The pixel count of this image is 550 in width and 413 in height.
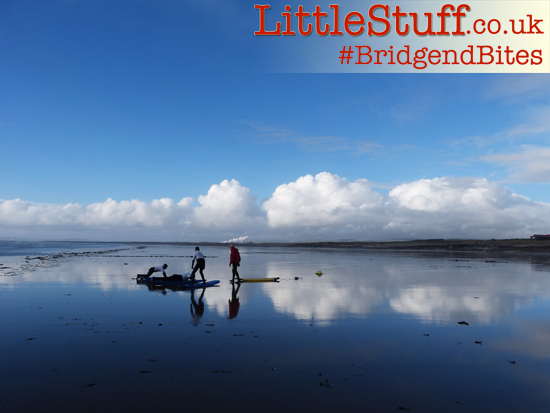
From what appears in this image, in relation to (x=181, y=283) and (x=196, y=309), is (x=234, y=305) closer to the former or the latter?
(x=196, y=309)

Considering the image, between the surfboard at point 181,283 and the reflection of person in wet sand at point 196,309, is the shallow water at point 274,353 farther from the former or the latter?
the surfboard at point 181,283

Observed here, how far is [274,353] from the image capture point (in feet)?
29.1

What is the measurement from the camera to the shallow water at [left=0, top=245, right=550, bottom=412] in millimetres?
6441

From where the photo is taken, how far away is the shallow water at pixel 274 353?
644 cm

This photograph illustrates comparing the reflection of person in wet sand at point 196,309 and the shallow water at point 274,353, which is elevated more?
the shallow water at point 274,353

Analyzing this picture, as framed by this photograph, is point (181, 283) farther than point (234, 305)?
Yes

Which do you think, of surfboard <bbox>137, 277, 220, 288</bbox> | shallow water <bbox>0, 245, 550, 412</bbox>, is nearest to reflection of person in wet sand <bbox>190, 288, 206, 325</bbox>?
shallow water <bbox>0, 245, 550, 412</bbox>

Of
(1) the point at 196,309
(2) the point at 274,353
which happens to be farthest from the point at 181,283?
(2) the point at 274,353

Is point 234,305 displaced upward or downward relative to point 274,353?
downward

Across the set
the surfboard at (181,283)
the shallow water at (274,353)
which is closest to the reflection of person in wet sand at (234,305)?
the shallow water at (274,353)

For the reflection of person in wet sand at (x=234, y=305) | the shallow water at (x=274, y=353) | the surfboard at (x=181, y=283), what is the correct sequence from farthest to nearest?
the surfboard at (x=181, y=283) → the reflection of person in wet sand at (x=234, y=305) → the shallow water at (x=274, y=353)

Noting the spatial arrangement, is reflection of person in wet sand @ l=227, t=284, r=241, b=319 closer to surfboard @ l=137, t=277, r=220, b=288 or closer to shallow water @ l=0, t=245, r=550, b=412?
shallow water @ l=0, t=245, r=550, b=412

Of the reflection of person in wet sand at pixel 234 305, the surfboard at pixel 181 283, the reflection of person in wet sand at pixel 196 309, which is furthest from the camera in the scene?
the surfboard at pixel 181 283

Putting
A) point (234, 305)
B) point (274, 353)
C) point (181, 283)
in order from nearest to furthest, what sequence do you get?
point (274, 353) < point (234, 305) < point (181, 283)
